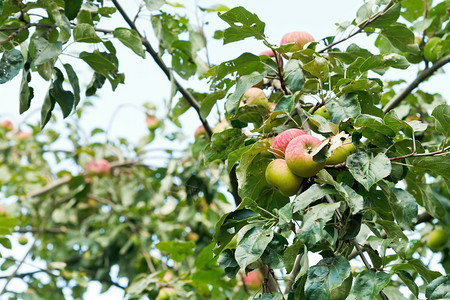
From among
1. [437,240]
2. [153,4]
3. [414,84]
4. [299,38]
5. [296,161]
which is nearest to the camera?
[296,161]

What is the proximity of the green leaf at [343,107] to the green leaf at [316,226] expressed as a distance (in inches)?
Answer: 8.1

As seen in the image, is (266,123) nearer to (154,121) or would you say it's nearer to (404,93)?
(404,93)

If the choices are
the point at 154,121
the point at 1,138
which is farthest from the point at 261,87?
the point at 1,138

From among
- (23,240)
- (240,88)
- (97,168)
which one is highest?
(240,88)

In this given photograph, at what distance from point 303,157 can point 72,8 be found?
29.8 inches

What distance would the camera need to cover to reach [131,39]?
1307 millimetres

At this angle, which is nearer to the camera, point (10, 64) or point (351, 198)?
point (351, 198)

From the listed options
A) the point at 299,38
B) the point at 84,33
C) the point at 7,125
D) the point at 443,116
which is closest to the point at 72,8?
the point at 84,33

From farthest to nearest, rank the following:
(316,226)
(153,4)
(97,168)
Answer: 1. (97,168)
2. (153,4)
3. (316,226)

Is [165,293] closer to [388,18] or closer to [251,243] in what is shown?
[251,243]

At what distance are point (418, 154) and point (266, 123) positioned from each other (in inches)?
12.1

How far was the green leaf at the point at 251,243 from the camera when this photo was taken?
2.80 feet

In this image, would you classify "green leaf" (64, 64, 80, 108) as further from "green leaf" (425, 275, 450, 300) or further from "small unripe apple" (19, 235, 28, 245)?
"small unripe apple" (19, 235, 28, 245)

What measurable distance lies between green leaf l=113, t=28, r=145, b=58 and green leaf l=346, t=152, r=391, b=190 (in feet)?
2.22
